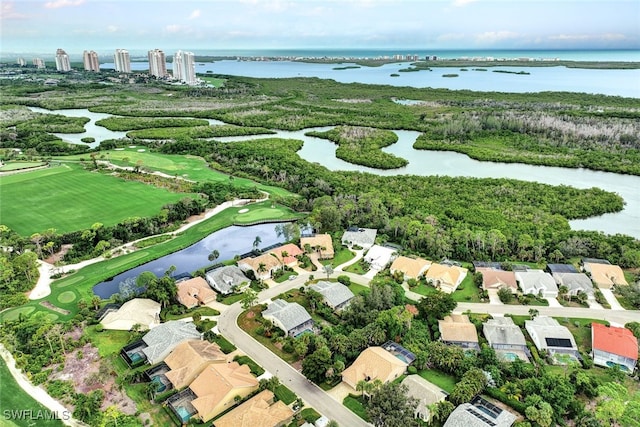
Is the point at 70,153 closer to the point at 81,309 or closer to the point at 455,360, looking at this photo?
the point at 81,309

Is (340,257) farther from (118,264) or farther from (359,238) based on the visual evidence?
(118,264)

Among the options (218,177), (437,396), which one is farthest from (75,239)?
(437,396)

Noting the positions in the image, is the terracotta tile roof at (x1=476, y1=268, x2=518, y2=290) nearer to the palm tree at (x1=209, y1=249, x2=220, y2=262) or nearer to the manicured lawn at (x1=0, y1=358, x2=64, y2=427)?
the palm tree at (x1=209, y1=249, x2=220, y2=262)

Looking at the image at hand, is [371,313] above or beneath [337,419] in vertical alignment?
above

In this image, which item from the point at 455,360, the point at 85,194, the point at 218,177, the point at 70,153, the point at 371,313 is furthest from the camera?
the point at 70,153

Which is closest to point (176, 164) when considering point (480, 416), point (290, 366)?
point (290, 366)

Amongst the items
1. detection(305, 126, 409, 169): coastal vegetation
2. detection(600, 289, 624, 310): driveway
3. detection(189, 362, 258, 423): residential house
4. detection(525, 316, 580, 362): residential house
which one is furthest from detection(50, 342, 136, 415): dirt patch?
detection(305, 126, 409, 169): coastal vegetation
